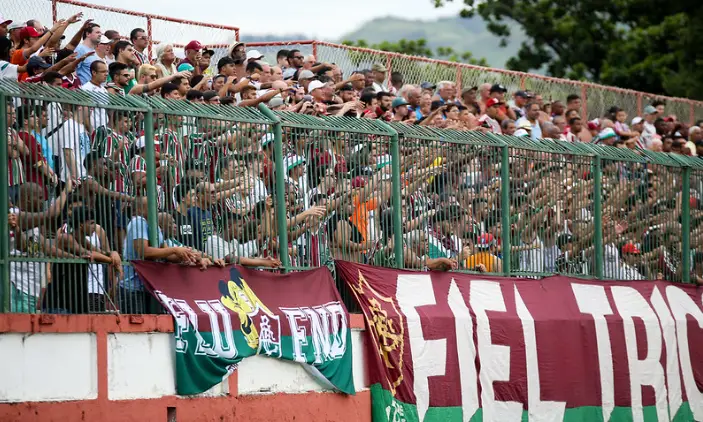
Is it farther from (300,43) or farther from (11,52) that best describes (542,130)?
(11,52)

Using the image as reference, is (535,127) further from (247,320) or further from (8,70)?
(247,320)

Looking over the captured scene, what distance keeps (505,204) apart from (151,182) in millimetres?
5561

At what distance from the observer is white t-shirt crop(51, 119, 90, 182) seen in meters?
11.4

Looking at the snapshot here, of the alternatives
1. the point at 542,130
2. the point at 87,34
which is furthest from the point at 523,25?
the point at 87,34

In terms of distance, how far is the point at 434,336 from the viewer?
1449cm

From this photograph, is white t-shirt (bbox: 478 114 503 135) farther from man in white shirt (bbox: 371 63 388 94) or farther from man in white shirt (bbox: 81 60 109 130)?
man in white shirt (bbox: 81 60 109 130)

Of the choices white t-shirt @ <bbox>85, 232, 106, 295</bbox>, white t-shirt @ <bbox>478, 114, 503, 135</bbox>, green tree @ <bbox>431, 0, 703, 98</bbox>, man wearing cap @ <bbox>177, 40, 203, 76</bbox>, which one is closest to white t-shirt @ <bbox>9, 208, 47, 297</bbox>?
white t-shirt @ <bbox>85, 232, 106, 295</bbox>

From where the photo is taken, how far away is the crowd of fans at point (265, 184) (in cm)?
1138

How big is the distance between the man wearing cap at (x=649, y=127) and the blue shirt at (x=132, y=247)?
47.3 ft

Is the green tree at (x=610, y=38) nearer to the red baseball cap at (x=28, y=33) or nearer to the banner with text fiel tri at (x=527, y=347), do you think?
the banner with text fiel tri at (x=527, y=347)

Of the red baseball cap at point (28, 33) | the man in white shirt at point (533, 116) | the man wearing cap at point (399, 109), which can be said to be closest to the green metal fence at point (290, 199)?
the man wearing cap at point (399, 109)

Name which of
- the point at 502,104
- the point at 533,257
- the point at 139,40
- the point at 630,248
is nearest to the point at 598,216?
the point at 630,248

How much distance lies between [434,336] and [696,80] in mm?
24133

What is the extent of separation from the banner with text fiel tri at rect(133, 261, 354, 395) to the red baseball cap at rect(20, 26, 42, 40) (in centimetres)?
462
